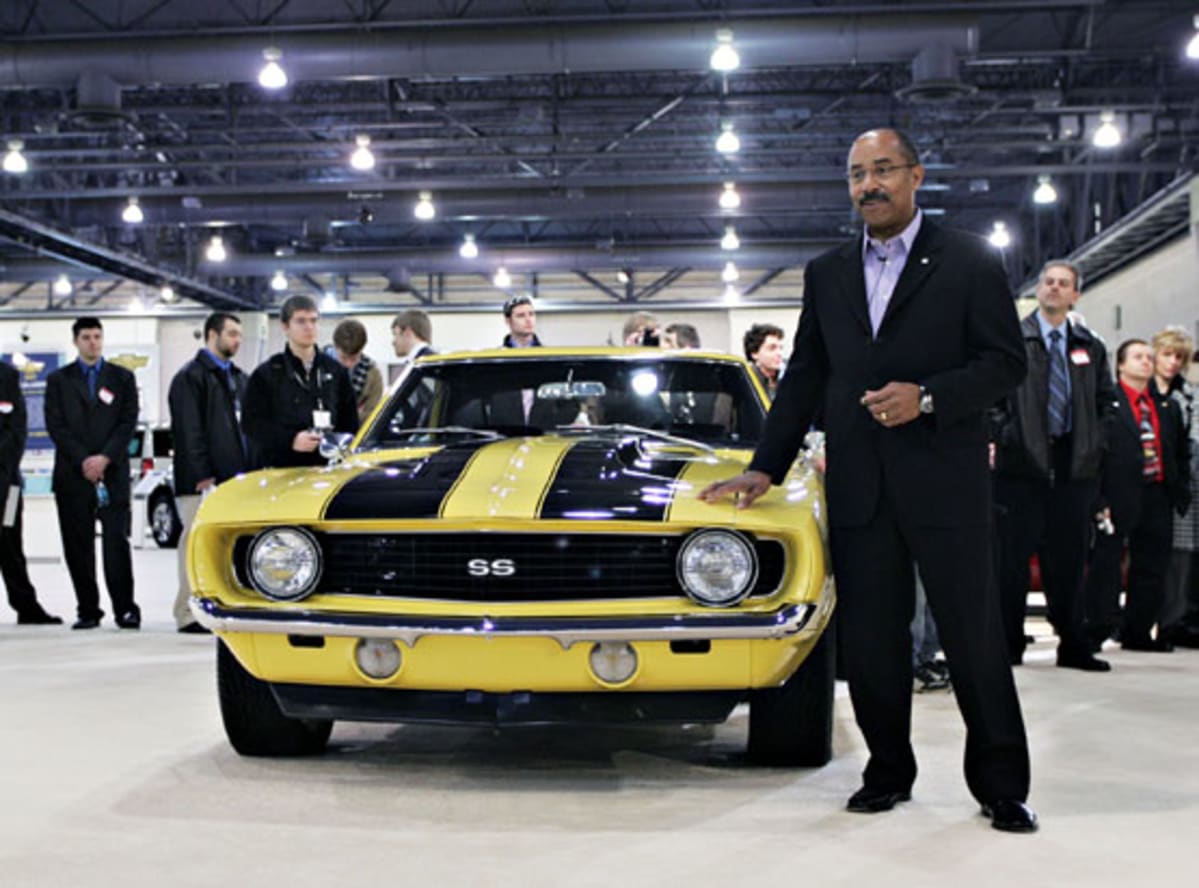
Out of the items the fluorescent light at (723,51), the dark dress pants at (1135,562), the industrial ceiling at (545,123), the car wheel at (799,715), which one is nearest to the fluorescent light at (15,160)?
the industrial ceiling at (545,123)

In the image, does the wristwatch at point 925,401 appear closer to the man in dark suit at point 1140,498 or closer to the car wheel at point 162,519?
the man in dark suit at point 1140,498

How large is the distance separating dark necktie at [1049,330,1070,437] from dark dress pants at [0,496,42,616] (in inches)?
236

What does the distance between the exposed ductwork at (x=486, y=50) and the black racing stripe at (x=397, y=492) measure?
32.4 ft

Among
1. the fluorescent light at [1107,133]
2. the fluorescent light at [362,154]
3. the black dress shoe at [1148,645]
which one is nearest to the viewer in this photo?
the black dress shoe at [1148,645]

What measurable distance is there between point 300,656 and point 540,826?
84 cm

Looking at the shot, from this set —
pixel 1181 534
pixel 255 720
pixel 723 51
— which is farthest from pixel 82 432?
pixel 723 51

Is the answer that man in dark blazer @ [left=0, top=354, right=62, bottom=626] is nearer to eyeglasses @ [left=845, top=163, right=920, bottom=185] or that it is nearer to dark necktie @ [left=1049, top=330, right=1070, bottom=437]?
dark necktie @ [left=1049, top=330, right=1070, bottom=437]

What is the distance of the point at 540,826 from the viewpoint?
3611 mm

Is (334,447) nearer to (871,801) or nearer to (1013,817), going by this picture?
(871,801)

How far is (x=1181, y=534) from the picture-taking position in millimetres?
8180

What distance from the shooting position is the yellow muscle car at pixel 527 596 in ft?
12.6

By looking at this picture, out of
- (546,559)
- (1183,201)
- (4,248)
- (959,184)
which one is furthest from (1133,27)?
(4,248)

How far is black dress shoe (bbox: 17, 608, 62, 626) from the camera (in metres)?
9.10

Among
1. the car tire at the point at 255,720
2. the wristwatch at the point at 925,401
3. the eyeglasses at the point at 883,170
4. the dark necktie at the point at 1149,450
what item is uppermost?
the eyeglasses at the point at 883,170
